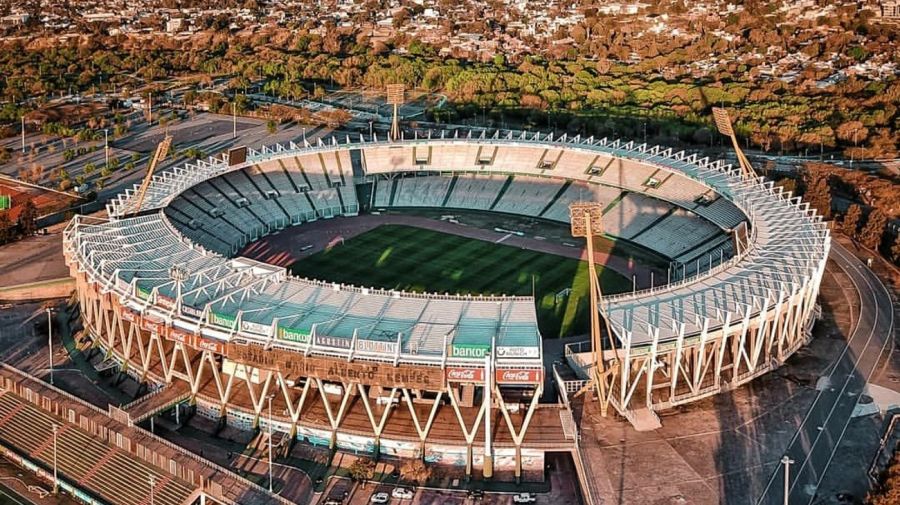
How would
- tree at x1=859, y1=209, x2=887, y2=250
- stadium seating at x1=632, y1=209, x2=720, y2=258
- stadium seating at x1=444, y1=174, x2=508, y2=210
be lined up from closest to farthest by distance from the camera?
stadium seating at x1=632, y1=209, x2=720, y2=258 < tree at x1=859, y1=209, x2=887, y2=250 < stadium seating at x1=444, y1=174, x2=508, y2=210

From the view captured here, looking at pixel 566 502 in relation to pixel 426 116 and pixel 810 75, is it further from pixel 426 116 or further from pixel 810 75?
pixel 810 75

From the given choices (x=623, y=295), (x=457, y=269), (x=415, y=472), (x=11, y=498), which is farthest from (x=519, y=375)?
(x=457, y=269)

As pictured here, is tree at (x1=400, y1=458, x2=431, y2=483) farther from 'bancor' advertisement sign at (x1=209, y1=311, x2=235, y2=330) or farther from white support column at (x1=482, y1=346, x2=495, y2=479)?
'bancor' advertisement sign at (x1=209, y1=311, x2=235, y2=330)

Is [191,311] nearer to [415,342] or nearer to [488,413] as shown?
[415,342]

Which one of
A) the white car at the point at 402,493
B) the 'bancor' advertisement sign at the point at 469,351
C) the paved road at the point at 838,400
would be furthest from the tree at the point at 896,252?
the white car at the point at 402,493

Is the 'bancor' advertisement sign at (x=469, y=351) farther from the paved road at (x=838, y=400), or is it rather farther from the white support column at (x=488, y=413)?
the paved road at (x=838, y=400)

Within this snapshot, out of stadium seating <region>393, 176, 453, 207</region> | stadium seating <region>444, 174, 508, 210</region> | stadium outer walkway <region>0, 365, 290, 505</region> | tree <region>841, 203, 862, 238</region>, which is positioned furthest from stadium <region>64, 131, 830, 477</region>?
stadium seating <region>393, 176, 453, 207</region>

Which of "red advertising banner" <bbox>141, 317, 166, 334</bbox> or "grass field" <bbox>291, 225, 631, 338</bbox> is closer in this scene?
"red advertising banner" <bbox>141, 317, 166, 334</bbox>
